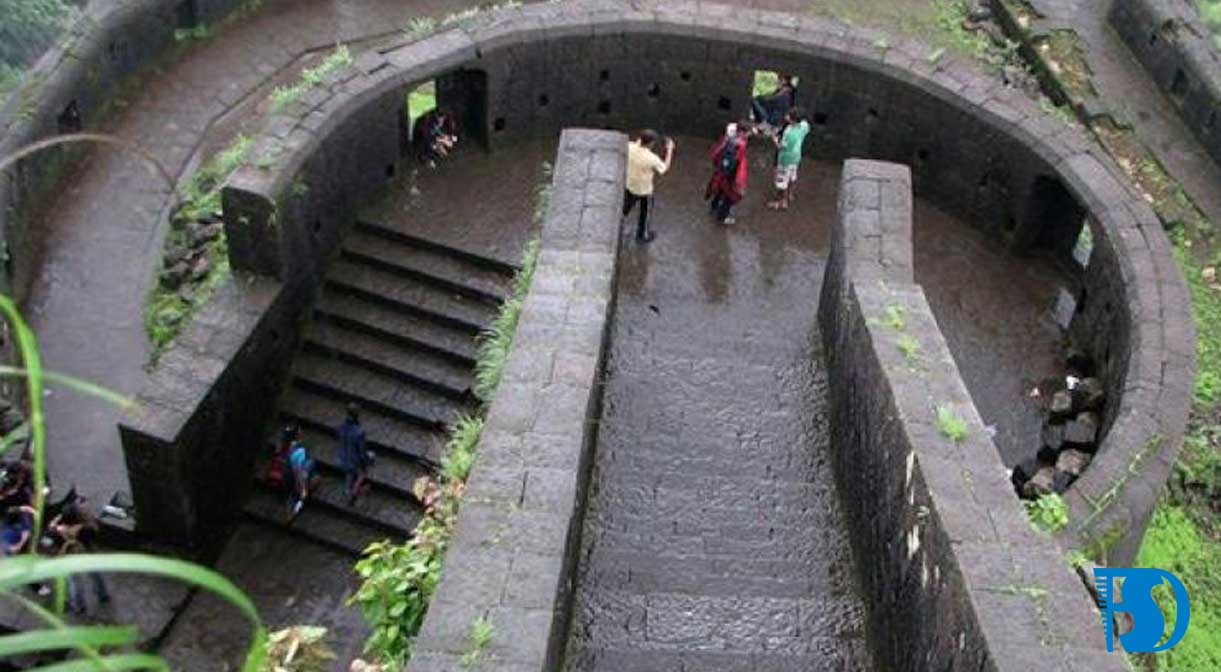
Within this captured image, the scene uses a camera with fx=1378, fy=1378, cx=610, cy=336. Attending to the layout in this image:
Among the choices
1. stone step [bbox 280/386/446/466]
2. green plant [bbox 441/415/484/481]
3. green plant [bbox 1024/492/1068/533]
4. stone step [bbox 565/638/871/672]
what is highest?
stone step [bbox 280/386/446/466]

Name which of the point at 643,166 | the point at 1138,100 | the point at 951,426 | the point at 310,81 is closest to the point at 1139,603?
the point at 951,426

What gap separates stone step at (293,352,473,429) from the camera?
10.3 meters

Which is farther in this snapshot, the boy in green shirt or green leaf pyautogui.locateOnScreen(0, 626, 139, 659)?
the boy in green shirt

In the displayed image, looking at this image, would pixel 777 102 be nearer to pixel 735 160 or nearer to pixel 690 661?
pixel 735 160

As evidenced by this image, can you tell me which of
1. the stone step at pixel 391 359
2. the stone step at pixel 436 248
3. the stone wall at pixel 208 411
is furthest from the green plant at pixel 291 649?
the stone step at pixel 436 248

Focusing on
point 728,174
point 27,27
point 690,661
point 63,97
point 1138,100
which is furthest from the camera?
point 27,27

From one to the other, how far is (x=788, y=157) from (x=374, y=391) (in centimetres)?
361

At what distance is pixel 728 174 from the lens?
10195 mm

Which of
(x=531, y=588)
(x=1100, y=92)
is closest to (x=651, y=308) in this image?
(x=531, y=588)

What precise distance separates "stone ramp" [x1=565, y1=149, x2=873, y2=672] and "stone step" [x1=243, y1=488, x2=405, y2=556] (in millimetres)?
2590

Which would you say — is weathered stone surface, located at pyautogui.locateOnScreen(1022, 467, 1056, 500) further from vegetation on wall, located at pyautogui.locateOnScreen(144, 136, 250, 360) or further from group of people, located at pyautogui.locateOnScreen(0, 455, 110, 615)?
group of people, located at pyautogui.locateOnScreen(0, 455, 110, 615)

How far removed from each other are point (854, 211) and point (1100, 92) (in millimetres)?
6855

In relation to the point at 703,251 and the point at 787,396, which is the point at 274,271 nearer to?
the point at 703,251

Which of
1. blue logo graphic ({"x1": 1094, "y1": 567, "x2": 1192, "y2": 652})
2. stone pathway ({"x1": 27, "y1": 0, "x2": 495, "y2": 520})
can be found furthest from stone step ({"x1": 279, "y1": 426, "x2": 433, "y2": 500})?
blue logo graphic ({"x1": 1094, "y1": 567, "x2": 1192, "y2": 652})
